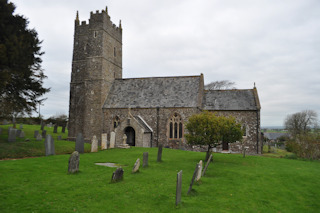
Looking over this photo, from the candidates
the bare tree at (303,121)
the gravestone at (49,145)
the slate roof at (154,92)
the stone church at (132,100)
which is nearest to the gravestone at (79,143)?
the gravestone at (49,145)

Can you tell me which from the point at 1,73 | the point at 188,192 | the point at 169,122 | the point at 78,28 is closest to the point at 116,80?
the point at 78,28

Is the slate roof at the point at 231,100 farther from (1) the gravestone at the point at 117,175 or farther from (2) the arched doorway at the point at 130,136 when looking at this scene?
(1) the gravestone at the point at 117,175

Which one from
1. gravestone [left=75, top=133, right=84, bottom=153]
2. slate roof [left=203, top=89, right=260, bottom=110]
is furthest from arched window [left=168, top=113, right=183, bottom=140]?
gravestone [left=75, top=133, right=84, bottom=153]

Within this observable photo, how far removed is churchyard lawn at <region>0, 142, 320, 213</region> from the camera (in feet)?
24.0

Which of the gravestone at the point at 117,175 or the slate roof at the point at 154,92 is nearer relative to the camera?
the gravestone at the point at 117,175

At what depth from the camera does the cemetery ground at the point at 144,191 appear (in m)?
7.32

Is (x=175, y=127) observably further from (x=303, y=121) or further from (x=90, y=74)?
(x=303, y=121)

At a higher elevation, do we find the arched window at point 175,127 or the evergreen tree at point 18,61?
the evergreen tree at point 18,61

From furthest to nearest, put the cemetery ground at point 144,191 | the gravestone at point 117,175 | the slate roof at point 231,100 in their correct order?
the slate roof at point 231,100
the gravestone at point 117,175
the cemetery ground at point 144,191

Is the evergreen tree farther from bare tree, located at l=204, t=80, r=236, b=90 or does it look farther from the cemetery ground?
bare tree, located at l=204, t=80, r=236, b=90

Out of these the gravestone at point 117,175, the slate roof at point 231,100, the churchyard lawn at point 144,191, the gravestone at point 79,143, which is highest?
the slate roof at point 231,100

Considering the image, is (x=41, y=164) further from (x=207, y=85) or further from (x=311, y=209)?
(x=207, y=85)

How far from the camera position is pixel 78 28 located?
30.0 m

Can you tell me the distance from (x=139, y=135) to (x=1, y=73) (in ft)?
44.6
